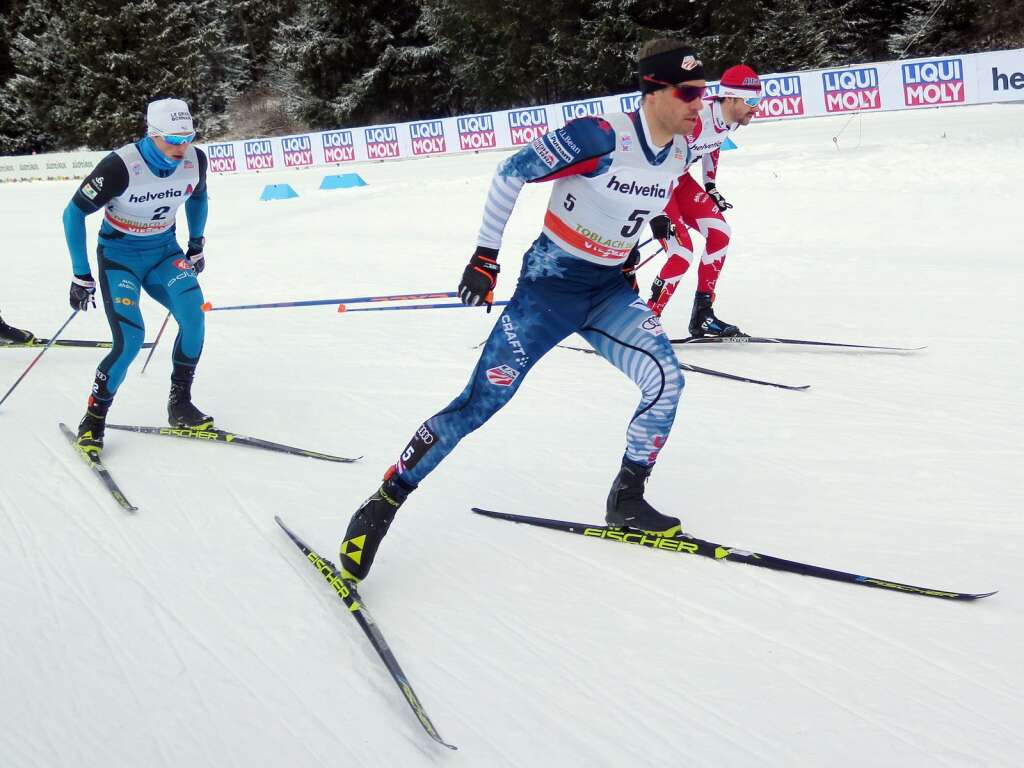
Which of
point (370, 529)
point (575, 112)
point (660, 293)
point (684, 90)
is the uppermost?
point (684, 90)

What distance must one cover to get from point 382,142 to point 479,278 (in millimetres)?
19984

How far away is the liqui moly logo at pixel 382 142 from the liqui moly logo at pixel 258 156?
2.67m

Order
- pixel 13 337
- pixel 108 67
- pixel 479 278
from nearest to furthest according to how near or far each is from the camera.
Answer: pixel 479 278 < pixel 13 337 < pixel 108 67

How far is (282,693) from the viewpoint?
291 centimetres

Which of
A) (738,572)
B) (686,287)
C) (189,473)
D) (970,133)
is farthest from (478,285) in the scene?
(970,133)

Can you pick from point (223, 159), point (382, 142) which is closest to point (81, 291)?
Result: point (382, 142)

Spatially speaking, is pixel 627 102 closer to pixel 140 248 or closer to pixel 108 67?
pixel 140 248

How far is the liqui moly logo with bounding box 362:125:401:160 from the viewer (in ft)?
72.5

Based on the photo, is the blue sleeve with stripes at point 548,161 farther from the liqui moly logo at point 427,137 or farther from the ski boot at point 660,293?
the liqui moly logo at point 427,137

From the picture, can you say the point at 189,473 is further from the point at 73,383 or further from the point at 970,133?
the point at 970,133

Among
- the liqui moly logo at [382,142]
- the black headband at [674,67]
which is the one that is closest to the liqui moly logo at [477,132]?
the liqui moly logo at [382,142]

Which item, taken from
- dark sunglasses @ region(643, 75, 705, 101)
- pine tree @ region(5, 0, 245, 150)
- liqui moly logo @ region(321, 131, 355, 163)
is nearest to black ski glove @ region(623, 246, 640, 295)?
dark sunglasses @ region(643, 75, 705, 101)

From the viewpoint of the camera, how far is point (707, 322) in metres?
6.79

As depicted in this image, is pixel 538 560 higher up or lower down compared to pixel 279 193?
lower down
